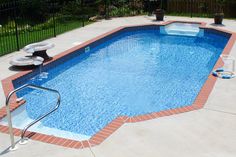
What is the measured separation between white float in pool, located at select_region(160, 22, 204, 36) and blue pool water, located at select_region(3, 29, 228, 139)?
1.69 m

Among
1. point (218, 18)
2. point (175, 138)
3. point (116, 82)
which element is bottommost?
point (175, 138)

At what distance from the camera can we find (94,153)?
248 inches

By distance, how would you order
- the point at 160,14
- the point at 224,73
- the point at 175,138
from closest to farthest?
the point at 175,138 < the point at 224,73 < the point at 160,14

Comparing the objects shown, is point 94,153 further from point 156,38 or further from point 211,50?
point 156,38

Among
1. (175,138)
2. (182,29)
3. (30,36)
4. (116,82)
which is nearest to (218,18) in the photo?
(182,29)

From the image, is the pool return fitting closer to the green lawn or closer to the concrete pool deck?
the concrete pool deck

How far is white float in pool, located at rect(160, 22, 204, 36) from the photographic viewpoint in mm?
18647

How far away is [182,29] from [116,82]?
9218mm

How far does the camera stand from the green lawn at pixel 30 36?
46.3 ft

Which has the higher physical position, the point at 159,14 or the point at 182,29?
the point at 159,14

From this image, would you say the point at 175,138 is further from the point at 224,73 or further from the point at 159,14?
the point at 159,14

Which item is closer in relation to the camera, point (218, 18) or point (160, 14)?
point (218, 18)

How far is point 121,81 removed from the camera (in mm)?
11531

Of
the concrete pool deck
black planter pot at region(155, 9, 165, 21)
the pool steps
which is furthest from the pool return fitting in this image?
black planter pot at region(155, 9, 165, 21)
